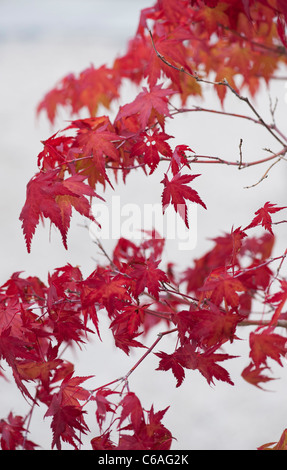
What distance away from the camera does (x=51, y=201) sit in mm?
1000

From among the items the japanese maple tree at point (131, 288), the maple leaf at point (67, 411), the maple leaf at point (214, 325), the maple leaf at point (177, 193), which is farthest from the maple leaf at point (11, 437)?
the maple leaf at point (177, 193)

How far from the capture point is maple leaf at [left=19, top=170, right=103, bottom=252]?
0.99m

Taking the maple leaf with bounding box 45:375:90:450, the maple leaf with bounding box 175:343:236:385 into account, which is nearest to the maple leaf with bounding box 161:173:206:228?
the maple leaf with bounding box 175:343:236:385

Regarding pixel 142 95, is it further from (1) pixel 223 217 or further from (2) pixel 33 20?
(2) pixel 33 20

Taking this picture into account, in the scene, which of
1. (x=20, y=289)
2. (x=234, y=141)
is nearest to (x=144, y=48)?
(x=20, y=289)

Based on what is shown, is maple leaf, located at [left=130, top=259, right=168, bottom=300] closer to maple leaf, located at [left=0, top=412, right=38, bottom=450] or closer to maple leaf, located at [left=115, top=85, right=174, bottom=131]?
maple leaf, located at [left=115, top=85, right=174, bottom=131]

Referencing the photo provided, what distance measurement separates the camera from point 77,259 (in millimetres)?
3033

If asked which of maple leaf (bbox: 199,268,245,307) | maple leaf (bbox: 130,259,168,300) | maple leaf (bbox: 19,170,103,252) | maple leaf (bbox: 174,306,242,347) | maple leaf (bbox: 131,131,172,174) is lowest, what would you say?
maple leaf (bbox: 174,306,242,347)

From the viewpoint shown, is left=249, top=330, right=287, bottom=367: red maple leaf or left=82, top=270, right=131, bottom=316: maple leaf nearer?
left=82, top=270, right=131, bottom=316: maple leaf

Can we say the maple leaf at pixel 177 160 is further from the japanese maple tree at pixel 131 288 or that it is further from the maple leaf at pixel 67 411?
the maple leaf at pixel 67 411

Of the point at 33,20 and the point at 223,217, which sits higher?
the point at 33,20

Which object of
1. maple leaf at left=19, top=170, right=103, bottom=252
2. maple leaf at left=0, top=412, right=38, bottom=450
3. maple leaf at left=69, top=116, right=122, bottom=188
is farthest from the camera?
maple leaf at left=0, top=412, right=38, bottom=450

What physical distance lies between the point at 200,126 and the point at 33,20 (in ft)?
9.71

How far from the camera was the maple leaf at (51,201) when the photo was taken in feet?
3.26
